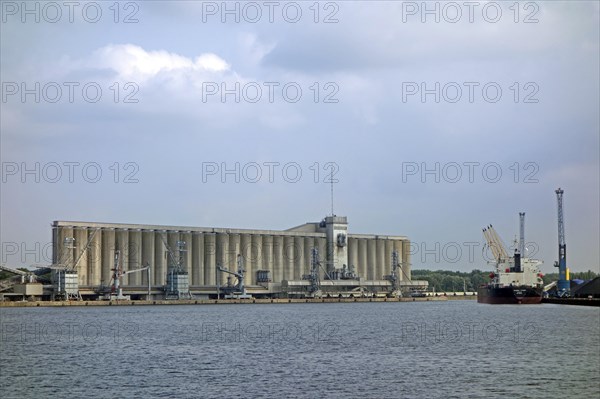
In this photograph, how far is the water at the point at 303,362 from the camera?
154 ft

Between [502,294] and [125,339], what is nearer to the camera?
[125,339]

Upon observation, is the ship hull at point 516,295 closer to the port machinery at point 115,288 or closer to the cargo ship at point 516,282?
the cargo ship at point 516,282

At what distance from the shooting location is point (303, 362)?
59.1m

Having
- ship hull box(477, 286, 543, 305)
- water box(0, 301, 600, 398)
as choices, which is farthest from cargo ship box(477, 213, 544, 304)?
water box(0, 301, 600, 398)

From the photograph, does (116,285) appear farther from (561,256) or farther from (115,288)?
(561,256)

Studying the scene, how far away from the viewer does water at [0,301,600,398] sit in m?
47.0

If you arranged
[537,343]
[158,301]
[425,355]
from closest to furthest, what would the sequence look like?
[425,355] → [537,343] → [158,301]

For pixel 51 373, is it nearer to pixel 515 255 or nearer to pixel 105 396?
pixel 105 396

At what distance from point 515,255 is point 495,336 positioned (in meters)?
100

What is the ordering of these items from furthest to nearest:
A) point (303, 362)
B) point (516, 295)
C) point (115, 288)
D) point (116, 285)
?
point (115, 288)
point (116, 285)
point (516, 295)
point (303, 362)

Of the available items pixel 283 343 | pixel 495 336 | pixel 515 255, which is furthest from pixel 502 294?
pixel 283 343

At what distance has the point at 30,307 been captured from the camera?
171875mm

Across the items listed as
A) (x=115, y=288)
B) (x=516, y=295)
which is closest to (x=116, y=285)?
(x=115, y=288)

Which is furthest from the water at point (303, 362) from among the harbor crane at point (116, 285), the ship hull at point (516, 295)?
the harbor crane at point (116, 285)
